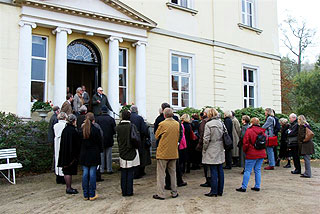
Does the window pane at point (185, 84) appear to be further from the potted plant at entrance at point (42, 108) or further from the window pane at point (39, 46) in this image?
the potted plant at entrance at point (42, 108)

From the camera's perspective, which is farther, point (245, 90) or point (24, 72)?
point (245, 90)

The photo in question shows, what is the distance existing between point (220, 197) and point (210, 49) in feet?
34.2

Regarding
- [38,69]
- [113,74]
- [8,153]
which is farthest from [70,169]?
[113,74]

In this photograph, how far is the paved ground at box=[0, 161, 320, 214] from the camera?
5395 mm

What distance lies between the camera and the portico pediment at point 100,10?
10547mm

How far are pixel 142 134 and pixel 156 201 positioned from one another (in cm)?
223

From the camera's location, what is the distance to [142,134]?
7.77 meters

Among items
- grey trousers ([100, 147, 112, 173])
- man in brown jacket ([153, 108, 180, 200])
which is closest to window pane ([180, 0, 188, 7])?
grey trousers ([100, 147, 112, 173])

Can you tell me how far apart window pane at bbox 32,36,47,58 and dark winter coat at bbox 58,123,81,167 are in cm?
569

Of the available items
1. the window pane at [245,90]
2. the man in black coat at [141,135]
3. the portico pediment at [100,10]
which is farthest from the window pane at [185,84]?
the man in black coat at [141,135]

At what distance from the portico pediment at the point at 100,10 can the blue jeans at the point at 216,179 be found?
7.84 metres

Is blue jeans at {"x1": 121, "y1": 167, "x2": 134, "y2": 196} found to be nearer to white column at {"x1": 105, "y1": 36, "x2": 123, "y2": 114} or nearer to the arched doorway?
white column at {"x1": 105, "y1": 36, "x2": 123, "y2": 114}

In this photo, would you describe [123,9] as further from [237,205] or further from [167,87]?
[237,205]

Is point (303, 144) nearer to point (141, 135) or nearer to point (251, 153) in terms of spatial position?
point (251, 153)
